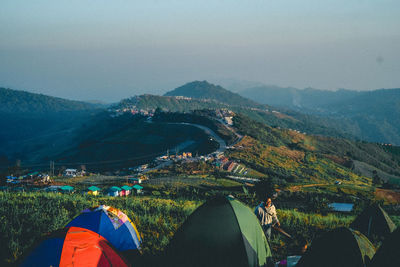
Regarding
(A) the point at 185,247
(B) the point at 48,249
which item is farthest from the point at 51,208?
(A) the point at 185,247

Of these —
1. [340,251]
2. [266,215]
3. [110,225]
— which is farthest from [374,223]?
[110,225]

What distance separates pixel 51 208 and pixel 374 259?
10.9m

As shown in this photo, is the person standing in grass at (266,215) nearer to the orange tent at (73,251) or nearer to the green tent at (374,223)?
the green tent at (374,223)

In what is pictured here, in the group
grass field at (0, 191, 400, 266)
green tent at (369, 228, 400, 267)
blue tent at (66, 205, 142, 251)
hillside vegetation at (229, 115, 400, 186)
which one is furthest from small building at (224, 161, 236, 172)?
green tent at (369, 228, 400, 267)

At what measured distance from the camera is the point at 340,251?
22.6 ft

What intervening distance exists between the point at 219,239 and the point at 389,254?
3705mm

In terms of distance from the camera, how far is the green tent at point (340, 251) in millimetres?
6768

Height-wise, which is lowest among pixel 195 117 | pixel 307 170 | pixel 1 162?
pixel 1 162

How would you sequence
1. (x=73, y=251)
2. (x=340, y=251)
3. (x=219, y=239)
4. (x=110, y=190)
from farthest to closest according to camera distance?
(x=110, y=190)
(x=219, y=239)
(x=73, y=251)
(x=340, y=251)

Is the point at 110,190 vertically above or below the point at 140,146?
above

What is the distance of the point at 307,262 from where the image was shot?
7.17 meters

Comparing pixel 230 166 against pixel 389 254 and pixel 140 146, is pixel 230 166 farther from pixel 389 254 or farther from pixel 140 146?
pixel 389 254

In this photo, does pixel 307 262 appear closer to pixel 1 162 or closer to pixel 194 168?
pixel 194 168

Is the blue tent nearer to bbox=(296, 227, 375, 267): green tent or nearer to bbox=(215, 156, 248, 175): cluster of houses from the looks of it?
bbox=(296, 227, 375, 267): green tent
